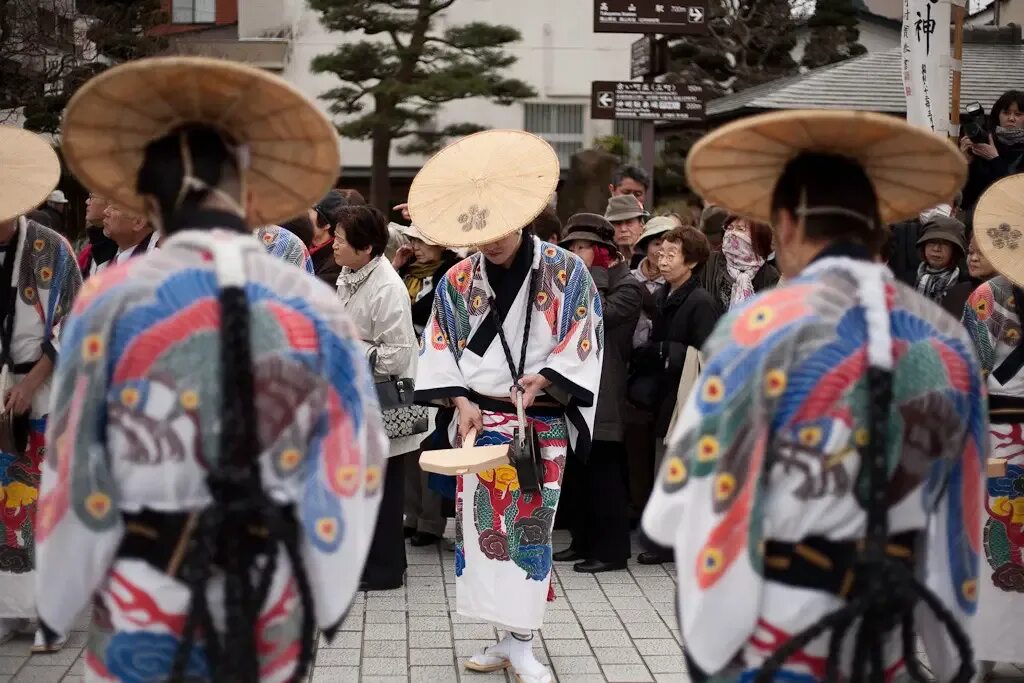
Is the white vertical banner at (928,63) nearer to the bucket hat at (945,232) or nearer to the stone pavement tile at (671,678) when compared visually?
the bucket hat at (945,232)

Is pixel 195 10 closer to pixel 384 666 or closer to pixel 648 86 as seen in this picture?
pixel 648 86

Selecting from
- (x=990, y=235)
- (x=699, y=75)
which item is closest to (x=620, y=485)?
(x=990, y=235)

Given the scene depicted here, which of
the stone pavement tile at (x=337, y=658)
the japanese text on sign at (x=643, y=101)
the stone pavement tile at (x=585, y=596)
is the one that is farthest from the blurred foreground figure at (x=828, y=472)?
the japanese text on sign at (x=643, y=101)

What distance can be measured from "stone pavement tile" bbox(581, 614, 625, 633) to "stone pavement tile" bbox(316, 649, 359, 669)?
3.60 ft

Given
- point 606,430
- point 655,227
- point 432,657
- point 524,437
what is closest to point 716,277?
point 655,227

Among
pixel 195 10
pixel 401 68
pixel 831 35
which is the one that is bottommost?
pixel 401 68

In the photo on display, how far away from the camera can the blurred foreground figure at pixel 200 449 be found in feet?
8.09

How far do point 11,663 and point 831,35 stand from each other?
20.9 metres

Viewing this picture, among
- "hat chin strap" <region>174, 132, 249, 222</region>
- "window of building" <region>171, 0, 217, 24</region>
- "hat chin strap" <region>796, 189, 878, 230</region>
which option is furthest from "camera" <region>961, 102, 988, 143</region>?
"window of building" <region>171, 0, 217, 24</region>

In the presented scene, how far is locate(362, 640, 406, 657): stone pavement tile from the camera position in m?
5.33

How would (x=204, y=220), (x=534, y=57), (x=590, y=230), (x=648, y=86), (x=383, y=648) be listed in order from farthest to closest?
(x=534, y=57), (x=648, y=86), (x=590, y=230), (x=383, y=648), (x=204, y=220)

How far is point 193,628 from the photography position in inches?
97.9

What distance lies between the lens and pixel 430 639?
5.57 metres

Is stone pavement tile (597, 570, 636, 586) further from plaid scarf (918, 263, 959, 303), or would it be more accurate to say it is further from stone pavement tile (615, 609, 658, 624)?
plaid scarf (918, 263, 959, 303)
